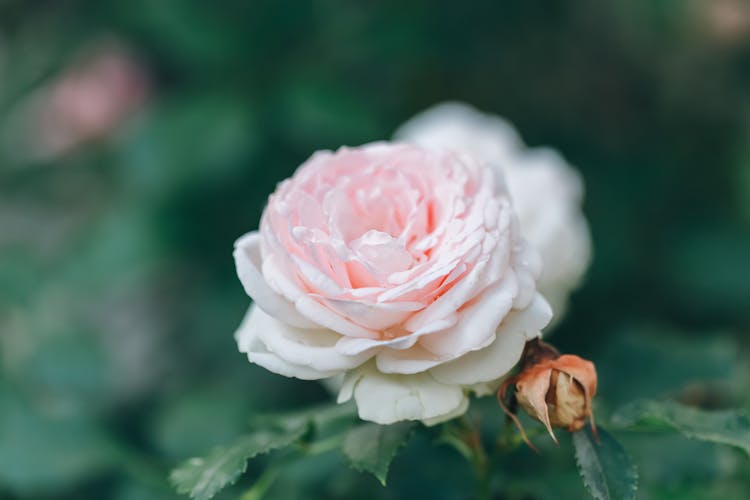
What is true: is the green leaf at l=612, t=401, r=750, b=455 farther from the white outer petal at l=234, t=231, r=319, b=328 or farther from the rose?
the white outer petal at l=234, t=231, r=319, b=328

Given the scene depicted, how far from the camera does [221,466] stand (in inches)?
28.7

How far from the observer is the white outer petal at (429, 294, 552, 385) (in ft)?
2.20

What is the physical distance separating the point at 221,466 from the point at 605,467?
0.34 meters

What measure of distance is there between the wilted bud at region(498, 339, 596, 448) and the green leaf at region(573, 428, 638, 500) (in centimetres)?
2

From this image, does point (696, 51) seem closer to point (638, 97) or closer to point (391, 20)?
point (638, 97)

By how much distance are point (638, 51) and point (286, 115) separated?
878 millimetres

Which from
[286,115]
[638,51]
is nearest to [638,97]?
[638,51]

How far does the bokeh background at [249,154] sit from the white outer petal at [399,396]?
0.63 metres

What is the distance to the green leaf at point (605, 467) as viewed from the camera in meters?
0.66

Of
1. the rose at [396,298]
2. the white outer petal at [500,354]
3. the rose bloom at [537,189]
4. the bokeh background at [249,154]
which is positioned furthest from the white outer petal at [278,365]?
the bokeh background at [249,154]

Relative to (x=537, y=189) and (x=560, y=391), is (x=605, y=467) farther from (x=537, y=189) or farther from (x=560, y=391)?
(x=537, y=189)

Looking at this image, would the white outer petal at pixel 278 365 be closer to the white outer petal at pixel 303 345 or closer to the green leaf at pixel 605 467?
the white outer petal at pixel 303 345

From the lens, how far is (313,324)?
692mm

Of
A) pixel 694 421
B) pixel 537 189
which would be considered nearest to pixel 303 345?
pixel 694 421
